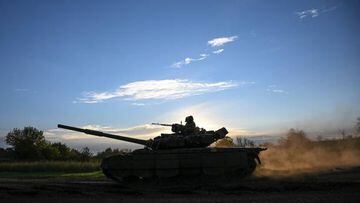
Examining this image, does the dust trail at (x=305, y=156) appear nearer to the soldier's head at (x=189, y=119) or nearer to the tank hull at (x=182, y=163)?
the tank hull at (x=182, y=163)

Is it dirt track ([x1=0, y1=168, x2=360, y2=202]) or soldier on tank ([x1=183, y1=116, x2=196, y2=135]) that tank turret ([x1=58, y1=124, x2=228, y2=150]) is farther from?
dirt track ([x1=0, y1=168, x2=360, y2=202])

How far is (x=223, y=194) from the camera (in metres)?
14.9

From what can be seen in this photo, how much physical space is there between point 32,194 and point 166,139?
28.4ft

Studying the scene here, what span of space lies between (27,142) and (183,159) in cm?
4439

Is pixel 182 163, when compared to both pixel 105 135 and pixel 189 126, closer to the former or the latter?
pixel 189 126

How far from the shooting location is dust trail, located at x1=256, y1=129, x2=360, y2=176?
25.5 meters

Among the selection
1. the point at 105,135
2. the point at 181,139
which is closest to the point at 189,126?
the point at 181,139

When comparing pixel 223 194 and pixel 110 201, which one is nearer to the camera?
pixel 110 201

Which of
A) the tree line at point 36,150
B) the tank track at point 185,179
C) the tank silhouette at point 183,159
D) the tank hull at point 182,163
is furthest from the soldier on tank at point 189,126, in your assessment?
the tree line at point 36,150

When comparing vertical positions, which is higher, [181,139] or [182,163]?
[181,139]

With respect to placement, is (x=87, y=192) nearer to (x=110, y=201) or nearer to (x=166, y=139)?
(x=110, y=201)

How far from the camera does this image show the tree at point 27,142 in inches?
2285

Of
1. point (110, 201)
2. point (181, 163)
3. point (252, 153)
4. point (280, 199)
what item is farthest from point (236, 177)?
point (110, 201)

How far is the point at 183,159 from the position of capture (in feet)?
68.4
